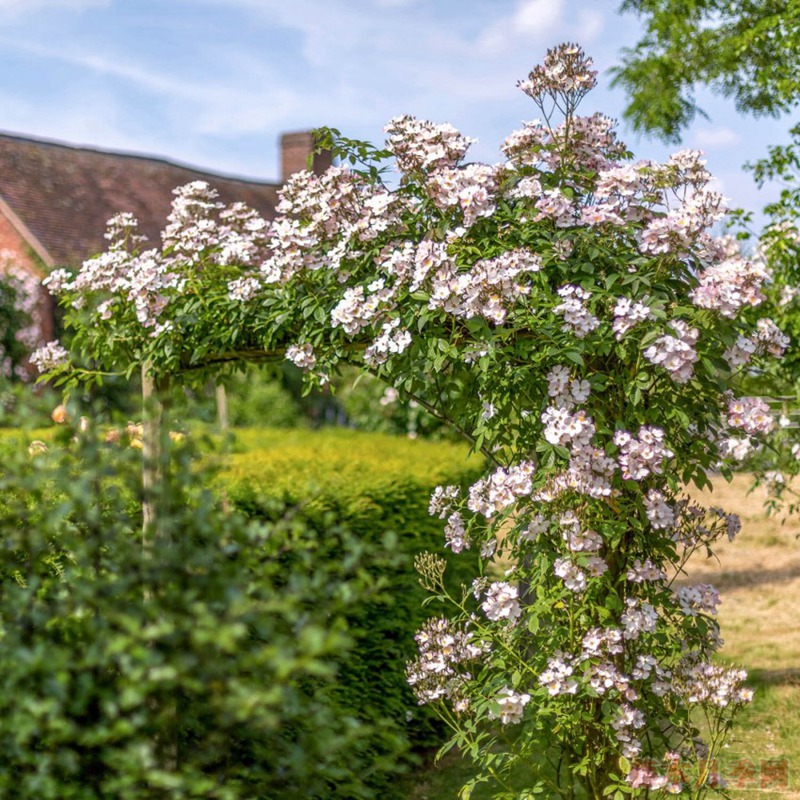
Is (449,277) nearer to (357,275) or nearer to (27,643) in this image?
(357,275)

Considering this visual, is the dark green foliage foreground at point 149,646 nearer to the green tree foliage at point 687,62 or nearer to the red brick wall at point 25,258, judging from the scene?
the green tree foliage at point 687,62

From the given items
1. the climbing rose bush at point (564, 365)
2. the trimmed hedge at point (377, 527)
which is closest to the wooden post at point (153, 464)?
the climbing rose bush at point (564, 365)

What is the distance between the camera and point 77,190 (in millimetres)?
19609

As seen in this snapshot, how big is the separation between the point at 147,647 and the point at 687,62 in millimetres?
11005

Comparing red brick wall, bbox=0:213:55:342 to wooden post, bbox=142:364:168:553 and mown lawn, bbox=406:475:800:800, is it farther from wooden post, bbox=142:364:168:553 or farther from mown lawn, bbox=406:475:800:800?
wooden post, bbox=142:364:168:553

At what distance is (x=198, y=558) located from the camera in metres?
2.03

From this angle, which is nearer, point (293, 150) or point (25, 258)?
point (25, 258)

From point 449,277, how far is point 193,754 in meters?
2.12

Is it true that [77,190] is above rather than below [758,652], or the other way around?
above

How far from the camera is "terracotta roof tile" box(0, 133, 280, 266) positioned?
18109 mm

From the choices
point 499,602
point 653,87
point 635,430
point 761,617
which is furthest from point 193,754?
point 653,87

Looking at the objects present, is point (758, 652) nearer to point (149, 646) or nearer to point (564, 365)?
point (564, 365)

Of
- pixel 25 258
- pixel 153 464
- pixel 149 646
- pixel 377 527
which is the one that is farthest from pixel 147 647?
pixel 25 258

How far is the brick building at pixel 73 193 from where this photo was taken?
58.1ft
